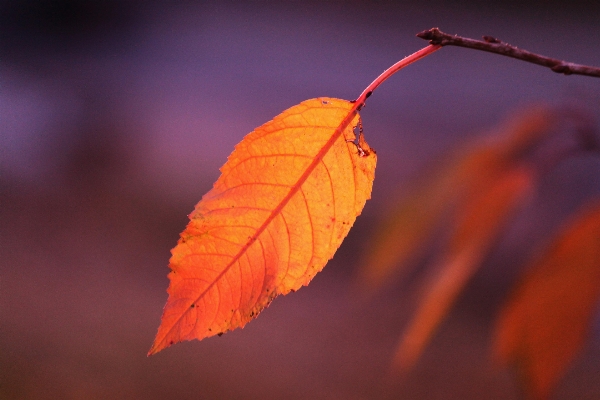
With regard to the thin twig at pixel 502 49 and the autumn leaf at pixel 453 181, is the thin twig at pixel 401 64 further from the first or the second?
the autumn leaf at pixel 453 181

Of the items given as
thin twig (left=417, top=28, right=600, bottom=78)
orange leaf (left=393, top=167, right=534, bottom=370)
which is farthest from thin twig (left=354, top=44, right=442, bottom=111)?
orange leaf (left=393, top=167, right=534, bottom=370)

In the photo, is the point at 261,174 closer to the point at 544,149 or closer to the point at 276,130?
the point at 276,130

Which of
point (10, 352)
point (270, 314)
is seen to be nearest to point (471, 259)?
point (270, 314)

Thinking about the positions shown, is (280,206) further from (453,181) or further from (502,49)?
(453,181)

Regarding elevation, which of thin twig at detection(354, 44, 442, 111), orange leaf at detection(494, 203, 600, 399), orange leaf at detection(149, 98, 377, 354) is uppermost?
thin twig at detection(354, 44, 442, 111)

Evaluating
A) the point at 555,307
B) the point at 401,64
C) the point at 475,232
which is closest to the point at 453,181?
the point at 475,232

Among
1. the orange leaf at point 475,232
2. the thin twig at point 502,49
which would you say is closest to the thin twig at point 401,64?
the thin twig at point 502,49

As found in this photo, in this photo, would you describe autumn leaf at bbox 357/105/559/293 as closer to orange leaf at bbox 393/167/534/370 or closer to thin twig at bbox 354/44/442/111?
orange leaf at bbox 393/167/534/370
